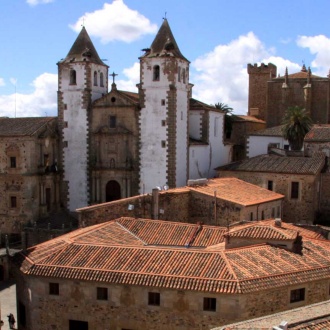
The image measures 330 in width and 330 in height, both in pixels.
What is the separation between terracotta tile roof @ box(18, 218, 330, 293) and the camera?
2130cm

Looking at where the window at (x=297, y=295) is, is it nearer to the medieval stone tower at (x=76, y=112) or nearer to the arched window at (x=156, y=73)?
the arched window at (x=156, y=73)

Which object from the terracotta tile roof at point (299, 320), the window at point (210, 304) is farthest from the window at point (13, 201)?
the terracotta tile roof at point (299, 320)

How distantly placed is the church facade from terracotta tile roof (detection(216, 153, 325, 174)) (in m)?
3.89

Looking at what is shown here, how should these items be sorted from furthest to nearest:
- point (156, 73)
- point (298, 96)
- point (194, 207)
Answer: point (298, 96) → point (156, 73) → point (194, 207)

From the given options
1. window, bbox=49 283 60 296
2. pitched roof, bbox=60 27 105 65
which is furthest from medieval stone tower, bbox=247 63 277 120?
window, bbox=49 283 60 296

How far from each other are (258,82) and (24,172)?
31.5 meters

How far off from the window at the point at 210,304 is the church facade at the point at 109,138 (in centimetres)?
1959

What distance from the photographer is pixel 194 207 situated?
34906mm

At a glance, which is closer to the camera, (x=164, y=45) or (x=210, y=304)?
(x=210, y=304)

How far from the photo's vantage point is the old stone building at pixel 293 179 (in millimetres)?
39125

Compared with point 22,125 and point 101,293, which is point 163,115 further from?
point 101,293

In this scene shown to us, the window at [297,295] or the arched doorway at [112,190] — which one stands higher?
the arched doorway at [112,190]

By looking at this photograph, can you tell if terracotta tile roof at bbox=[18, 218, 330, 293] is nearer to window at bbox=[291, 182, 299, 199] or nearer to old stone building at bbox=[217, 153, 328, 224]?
old stone building at bbox=[217, 153, 328, 224]

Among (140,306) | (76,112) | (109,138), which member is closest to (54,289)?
(140,306)
